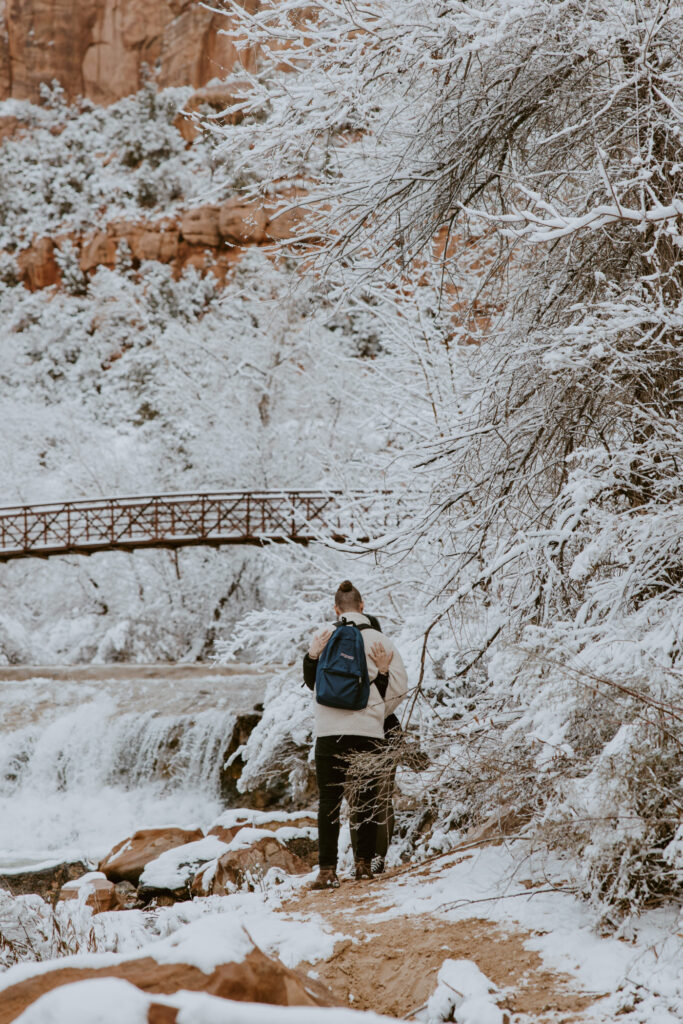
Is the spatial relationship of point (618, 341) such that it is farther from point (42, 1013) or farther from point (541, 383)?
point (42, 1013)

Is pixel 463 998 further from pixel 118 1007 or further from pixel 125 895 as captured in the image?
pixel 125 895

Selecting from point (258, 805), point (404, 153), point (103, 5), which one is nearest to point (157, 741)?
point (258, 805)

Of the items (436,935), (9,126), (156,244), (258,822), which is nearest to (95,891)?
(258,822)

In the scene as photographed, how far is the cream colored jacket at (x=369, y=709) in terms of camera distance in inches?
186

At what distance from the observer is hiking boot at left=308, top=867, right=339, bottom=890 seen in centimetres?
482

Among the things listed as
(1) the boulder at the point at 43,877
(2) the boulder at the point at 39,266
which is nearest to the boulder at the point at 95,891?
(1) the boulder at the point at 43,877

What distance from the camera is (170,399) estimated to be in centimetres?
2239

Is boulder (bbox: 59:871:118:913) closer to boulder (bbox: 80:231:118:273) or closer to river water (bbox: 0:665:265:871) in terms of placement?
river water (bbox: 0:665:265:871)

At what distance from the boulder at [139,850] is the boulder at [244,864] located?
1.86 metres

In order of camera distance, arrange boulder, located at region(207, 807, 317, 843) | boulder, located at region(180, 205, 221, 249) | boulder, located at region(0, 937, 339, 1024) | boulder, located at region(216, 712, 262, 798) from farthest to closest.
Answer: boulder, located at region(180, 205, 221, 249)
boulder, located at region(216, 712, 262, 798)
boulder, located at region(207, 807, 317, 843)
boulder, located at region(0, 937, 339, 1024)

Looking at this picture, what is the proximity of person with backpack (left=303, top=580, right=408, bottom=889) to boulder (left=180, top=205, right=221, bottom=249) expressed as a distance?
42.8 m

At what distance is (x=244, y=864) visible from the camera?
19.6ft

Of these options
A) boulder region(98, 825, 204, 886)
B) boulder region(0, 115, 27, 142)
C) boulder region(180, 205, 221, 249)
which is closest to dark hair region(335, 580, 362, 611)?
boulder region(98, 825, 204, 886)

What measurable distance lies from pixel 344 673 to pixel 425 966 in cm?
155
